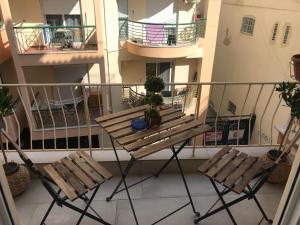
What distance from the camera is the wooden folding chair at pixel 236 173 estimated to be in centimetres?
186

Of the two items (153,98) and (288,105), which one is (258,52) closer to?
(288,105)

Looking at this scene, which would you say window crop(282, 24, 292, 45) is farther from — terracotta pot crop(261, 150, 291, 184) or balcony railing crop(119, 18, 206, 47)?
terracotta pot crop(261, 150, 291, 184)

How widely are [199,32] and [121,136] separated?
544cm

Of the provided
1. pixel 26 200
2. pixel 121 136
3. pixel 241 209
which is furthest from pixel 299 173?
pixel 26 200

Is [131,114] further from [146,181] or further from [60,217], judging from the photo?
[60,217]

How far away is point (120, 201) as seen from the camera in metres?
2.42

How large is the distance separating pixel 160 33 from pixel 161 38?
12 cm

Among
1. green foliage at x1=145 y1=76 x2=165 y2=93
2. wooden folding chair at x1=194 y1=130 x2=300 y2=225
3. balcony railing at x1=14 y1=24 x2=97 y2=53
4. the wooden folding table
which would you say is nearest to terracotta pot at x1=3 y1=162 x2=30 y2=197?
the wooden folding table

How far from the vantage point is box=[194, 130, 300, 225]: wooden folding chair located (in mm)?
1860

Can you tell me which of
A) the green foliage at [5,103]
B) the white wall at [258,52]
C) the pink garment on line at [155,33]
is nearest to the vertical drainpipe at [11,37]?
the pink garment on line at [155,33]

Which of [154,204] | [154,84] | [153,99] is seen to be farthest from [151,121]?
[154,204]

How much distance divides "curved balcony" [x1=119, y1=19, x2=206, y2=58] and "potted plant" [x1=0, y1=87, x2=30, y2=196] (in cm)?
440

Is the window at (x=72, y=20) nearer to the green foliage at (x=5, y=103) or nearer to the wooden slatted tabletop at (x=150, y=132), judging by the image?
the green foliage at (x=5, y=103)

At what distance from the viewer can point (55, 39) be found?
6148mm
